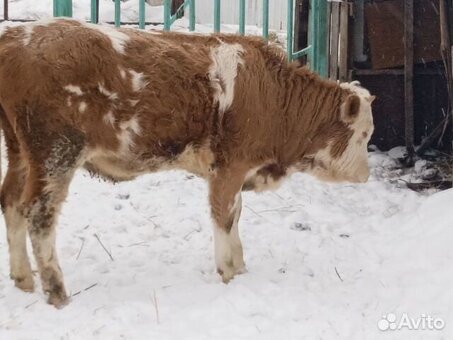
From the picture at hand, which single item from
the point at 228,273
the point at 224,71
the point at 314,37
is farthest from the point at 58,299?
the point at 314,37

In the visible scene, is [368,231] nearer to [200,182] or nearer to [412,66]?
[200,182]

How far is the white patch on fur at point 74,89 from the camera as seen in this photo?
4.37 m

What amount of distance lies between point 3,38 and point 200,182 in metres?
3.44

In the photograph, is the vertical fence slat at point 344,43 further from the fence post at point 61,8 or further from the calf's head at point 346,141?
the fence post at point 61,8

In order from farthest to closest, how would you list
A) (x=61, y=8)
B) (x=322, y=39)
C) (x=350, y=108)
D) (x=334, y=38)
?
(x=322, y=39), (x=334, y=38), (x=61, y=8), (x=350, y=108)

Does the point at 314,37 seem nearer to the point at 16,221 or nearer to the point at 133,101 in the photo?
the point at 133,101

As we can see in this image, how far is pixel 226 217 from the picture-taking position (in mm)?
5242

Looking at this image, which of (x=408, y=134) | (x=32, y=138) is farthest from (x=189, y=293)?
(x=408, y=134)

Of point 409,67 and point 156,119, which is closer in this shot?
point 156,119

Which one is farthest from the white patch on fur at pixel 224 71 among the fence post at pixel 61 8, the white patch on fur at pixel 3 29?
the fence post at pixel 61 8

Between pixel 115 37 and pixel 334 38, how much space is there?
19.7 ft

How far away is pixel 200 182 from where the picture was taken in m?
7.52

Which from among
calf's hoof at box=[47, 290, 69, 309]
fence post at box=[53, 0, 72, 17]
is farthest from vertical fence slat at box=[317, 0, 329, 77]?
calf's hoof at box=[47, 290, 69, 309]

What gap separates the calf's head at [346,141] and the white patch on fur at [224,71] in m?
1.02
